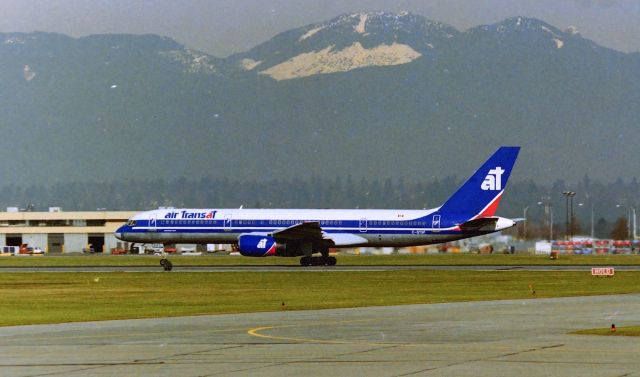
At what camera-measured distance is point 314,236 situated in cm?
8481

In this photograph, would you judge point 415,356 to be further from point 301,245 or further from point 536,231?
point 536,231

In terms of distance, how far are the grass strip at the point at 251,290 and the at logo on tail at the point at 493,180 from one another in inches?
635

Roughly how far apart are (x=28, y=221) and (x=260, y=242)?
10733cm

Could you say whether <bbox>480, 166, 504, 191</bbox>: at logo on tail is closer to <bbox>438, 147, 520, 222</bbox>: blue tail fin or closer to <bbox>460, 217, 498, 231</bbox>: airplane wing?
<bbox>438, 147, 520, 222</bbox>: blue tail fin

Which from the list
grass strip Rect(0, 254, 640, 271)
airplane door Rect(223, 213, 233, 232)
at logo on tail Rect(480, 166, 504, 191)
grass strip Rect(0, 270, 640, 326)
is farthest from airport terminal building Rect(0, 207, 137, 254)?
grass strip Rect(0, 270, 640, 326)

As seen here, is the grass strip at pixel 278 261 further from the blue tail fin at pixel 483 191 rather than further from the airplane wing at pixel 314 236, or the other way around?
the blue tail fin at pixel 483 191

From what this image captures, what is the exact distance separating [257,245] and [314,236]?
180 inches

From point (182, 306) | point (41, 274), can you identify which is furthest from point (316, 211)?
point (182, 306)

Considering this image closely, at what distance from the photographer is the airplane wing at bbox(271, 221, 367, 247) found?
82.9 metres

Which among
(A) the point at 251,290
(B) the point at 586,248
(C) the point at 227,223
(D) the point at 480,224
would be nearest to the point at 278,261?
(C) the point at 227,223

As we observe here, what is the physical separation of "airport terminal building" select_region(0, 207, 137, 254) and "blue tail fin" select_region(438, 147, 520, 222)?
294 ft

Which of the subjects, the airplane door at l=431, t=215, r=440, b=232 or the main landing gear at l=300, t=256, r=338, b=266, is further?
the airplane door at l=431, t=215, r=440, b=232

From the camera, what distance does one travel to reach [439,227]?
85938 millimetres

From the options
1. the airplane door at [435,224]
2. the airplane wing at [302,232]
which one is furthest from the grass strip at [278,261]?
the airplane door at [435,224]
